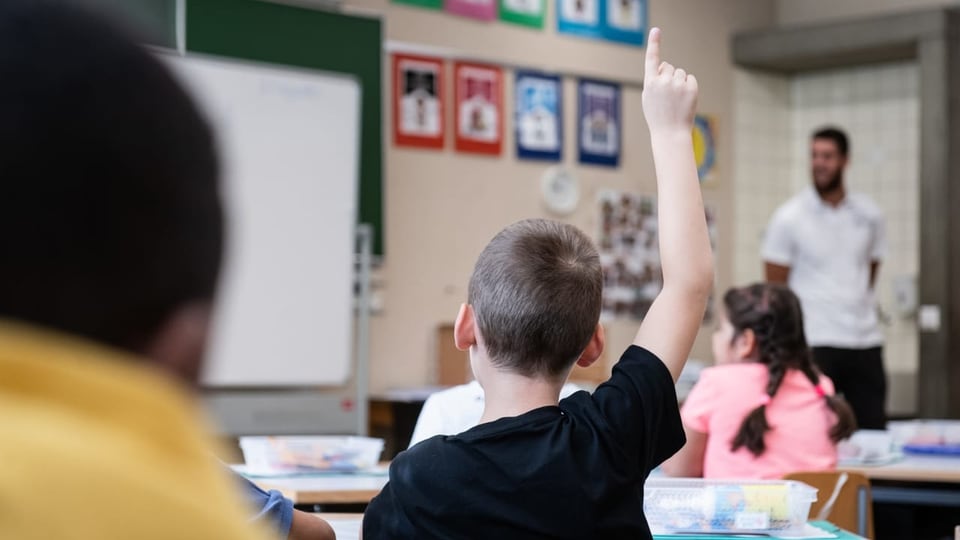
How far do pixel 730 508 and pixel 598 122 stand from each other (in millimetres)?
4803

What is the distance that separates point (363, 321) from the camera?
5.55 m

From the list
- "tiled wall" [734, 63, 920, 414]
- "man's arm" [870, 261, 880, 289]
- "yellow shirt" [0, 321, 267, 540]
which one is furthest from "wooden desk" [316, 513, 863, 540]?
"tiled wall" [734, 63, 920, 414]

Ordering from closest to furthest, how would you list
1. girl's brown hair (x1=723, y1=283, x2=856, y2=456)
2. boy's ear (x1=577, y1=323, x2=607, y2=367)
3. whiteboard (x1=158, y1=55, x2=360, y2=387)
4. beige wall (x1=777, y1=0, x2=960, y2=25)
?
boy's ear (x1=577, y1=323, x2=607, y2=367) < girl's brown hair (x1=723, y1=283, x2=856, y2=456) < whiteboard (x1=158, y1=55, x2=360, y2=387) < beige wall (x1=777, y1=0, x2=960, y2=25)

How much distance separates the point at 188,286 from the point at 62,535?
0.11 metres


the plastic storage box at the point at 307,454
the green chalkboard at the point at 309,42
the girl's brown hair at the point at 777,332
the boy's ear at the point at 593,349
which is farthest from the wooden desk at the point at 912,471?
the green chalkboard at the point at 309,42

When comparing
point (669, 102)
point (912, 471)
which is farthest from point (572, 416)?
point (912, 471)

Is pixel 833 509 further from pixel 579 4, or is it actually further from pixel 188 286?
pixel 579 4

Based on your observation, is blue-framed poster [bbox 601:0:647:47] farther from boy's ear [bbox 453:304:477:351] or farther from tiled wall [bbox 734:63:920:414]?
boy's ear [bbox 453:304:477:351]

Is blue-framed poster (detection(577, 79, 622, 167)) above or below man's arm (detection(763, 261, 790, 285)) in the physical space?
above

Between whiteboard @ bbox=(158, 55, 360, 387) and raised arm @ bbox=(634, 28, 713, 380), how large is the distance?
3.58 meters

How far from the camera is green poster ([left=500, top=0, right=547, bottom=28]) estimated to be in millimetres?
6410

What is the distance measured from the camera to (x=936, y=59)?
6570 millimetres

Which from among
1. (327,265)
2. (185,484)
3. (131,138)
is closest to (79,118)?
(131,138)

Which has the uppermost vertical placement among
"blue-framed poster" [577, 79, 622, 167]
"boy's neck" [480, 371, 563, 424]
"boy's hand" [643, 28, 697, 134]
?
"blue-framed poster" [577, 79, 622, 167]
